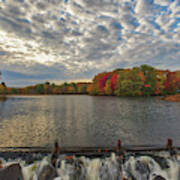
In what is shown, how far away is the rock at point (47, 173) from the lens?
7.48 meters

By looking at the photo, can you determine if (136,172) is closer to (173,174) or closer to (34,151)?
(173,174)

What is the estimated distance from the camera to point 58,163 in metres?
8.19

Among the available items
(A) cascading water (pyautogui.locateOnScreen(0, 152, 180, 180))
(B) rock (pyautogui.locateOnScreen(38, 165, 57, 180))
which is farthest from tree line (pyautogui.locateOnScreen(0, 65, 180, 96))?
(B) rock (pyautogui.locateOnScreen(38, 165, 57, 180))

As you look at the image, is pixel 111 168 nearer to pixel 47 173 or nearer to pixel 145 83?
pixel 47 173

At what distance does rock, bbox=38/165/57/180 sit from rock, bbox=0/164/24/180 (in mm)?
1214

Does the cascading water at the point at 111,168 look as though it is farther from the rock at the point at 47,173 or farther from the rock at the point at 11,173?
the rock at the point at 11,173

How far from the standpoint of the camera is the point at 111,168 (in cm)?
815

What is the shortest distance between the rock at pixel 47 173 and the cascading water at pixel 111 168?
0.50 feet

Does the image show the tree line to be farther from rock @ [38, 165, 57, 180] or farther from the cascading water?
rock @ [38, 165, 57, 180]

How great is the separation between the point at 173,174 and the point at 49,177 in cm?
849

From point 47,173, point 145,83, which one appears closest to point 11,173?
point 47,173

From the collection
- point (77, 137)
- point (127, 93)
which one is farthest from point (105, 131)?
point (127, 93)

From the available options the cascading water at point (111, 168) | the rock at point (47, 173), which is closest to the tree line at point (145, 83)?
the cascading water at point (111, 168)

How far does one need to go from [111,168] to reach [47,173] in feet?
14.3
